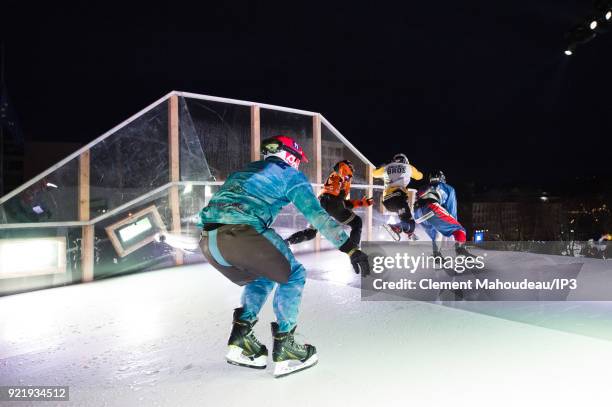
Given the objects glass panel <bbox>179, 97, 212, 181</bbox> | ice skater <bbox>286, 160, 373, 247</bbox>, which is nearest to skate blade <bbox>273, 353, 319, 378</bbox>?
ice skater <bbox>286, 160, 373, 247</bbox>

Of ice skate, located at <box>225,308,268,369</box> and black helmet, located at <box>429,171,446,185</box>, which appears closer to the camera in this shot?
ice skate, located at <box>225,308,268,369</box>

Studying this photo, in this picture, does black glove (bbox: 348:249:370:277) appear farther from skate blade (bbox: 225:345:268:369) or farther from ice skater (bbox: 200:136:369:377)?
skate blade (bbox: 225:345:268:369)

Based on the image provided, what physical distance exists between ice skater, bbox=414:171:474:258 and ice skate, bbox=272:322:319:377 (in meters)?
3.16

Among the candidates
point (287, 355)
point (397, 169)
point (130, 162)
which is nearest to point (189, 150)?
point (130, 162)

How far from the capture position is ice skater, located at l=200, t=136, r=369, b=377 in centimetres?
235

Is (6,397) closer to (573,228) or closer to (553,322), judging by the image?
(553,322)

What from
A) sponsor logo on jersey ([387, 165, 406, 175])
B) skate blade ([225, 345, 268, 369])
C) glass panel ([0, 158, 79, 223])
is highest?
sponsor logo on jersey ([387, 165, 406, 175])

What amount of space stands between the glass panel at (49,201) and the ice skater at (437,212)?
437cm

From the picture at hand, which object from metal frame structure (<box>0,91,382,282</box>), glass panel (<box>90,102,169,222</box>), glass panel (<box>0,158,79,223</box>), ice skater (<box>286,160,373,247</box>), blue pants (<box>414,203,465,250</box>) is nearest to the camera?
glass panel (<box>0,158,79,223</box>)

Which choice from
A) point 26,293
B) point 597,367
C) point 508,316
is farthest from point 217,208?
point 26,293

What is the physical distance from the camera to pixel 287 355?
2439mm

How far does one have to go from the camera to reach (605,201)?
35375 millimetres

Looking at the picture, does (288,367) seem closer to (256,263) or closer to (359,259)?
(256,263)

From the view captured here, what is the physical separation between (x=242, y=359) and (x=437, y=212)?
3.39m
